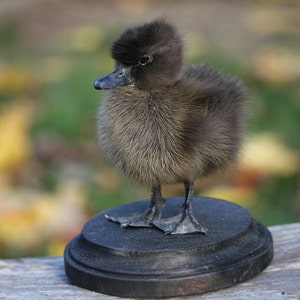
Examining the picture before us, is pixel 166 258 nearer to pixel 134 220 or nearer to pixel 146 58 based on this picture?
pixel 134 220

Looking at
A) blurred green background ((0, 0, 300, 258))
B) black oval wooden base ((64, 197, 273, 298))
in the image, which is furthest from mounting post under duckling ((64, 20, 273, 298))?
blurred green background ((0, 0, 300, 258))

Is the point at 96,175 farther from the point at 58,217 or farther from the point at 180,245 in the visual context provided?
the point at 180,245

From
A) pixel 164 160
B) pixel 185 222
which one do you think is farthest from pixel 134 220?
pixel 164 160

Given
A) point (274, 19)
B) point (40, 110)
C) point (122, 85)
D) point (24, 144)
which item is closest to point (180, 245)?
point (122, 85)

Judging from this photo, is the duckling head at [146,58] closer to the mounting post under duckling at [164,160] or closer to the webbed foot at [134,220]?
the mounting post under duckling at [164,160]

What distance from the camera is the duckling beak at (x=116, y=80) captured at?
78.5 inches

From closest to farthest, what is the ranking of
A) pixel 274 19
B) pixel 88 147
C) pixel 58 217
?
pixel 58 217
pixel 88 147
pixel 274 19

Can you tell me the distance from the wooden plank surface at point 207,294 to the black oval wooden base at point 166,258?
0.02m

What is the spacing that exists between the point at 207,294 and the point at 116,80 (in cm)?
60

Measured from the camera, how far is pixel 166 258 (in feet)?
6.42

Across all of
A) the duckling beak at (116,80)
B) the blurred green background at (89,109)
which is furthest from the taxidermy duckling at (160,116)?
the blurred green background at (89,109)

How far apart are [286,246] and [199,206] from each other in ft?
0.93

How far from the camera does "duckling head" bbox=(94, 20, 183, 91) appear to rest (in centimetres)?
197

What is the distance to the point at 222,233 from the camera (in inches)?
81.4
